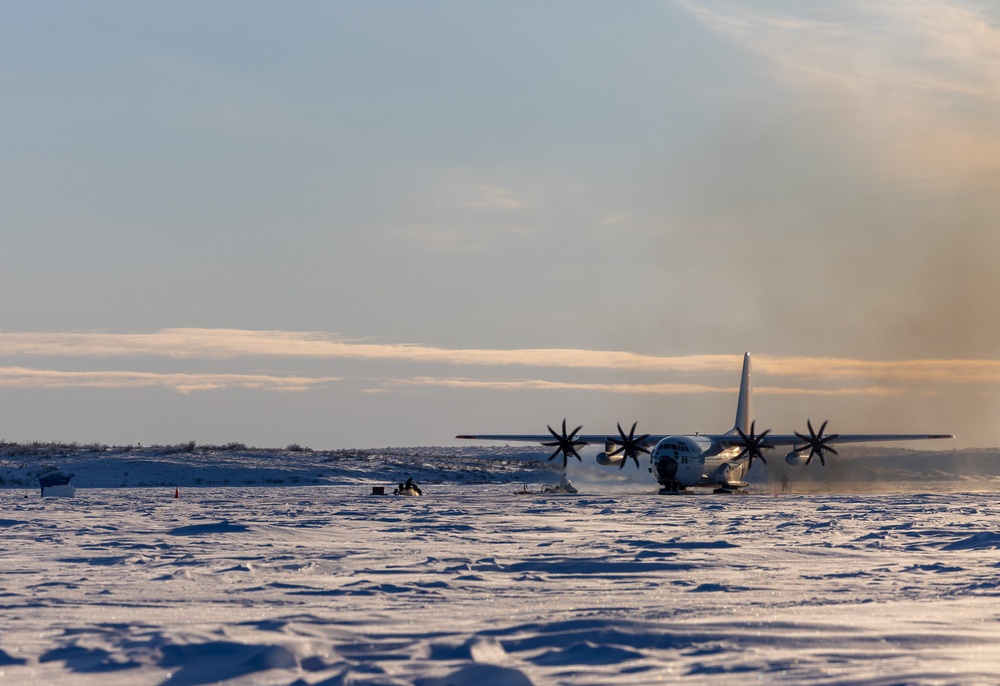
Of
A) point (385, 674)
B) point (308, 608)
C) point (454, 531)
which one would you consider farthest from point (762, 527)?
point (385, 674)

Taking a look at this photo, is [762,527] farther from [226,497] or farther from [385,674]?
[226,497]

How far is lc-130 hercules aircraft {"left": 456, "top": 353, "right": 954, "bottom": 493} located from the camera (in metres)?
51.1

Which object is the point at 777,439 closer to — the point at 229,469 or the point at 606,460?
the point at 606,460

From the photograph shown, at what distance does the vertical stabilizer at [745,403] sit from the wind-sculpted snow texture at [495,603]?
39.5 m

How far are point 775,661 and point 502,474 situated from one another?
6990 centimetres

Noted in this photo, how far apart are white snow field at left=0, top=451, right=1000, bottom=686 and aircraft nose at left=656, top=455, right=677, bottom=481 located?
21.8 meters

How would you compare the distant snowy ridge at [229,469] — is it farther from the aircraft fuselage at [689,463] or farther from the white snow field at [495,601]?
the white snow field at [495,601]

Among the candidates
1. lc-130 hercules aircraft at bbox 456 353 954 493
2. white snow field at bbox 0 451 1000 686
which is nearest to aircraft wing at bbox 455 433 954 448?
lc-130 hercules aircraft at bbox 456 353 954 493

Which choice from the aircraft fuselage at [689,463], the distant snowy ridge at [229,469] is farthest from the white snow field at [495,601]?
the distant snowy ridge at [229,469]

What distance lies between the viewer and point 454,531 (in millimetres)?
24938

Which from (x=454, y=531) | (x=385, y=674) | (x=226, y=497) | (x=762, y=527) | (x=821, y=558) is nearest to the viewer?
(x=385, y=674)

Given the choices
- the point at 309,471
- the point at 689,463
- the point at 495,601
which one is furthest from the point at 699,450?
the point at 495,601

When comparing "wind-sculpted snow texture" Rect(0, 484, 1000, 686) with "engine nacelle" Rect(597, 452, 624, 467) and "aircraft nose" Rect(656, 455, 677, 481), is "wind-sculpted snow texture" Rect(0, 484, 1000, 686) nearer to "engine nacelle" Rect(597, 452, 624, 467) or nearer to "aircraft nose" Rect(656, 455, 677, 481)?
"aircraft nose" Rect(656, 455, 677, 481)

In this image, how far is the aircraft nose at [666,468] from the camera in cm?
5047
